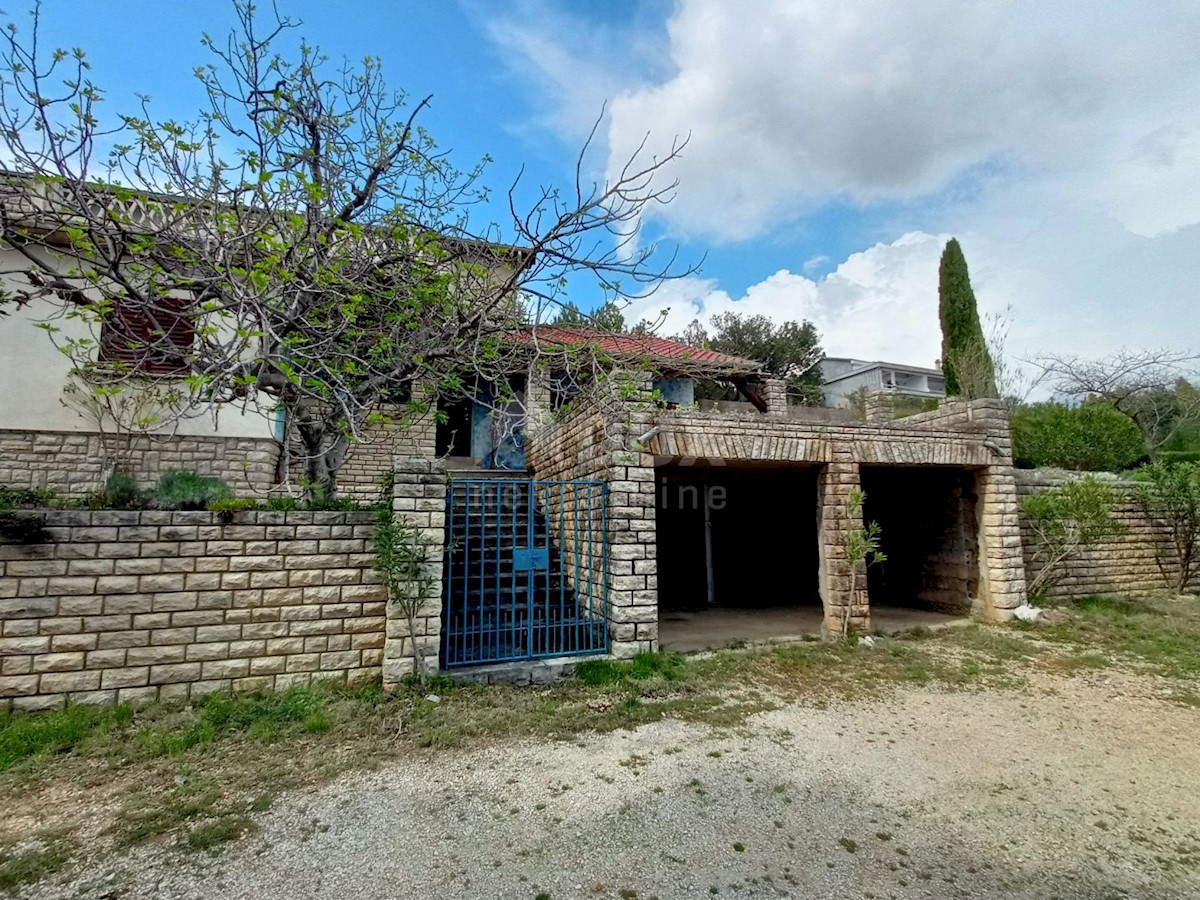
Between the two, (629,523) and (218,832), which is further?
(629,523)

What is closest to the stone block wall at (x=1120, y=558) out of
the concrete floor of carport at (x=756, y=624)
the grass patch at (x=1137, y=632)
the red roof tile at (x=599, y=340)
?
the grass patch at (x=1137, y=632)

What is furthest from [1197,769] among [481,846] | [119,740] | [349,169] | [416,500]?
[349,169]

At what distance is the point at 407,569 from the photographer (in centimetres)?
468

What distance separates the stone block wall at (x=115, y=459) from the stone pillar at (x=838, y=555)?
27.2ft

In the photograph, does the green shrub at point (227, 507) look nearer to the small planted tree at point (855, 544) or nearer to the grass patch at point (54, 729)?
the grass patch at point (54, 729)

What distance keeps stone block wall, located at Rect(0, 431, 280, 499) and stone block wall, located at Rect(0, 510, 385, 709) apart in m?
4.47

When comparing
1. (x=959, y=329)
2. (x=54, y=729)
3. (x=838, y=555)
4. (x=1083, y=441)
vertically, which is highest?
(x=959, y=329)

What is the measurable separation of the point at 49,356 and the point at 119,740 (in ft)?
26.0

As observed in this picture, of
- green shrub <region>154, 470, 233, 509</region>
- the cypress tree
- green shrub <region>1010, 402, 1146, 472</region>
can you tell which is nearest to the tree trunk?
green shrub <region>154, 470, 233, 509</region>

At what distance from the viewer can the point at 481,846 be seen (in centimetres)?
268

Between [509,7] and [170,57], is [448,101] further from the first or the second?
[170,57]

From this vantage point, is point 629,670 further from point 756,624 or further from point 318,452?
point 318,452

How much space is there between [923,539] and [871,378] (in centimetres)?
2323

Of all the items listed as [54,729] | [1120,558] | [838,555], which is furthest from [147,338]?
[1120,558]
